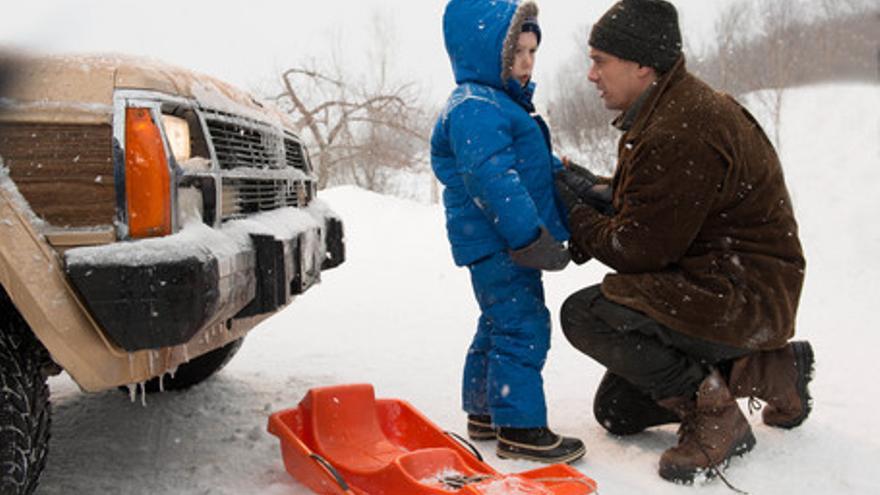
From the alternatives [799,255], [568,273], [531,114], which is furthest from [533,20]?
[568,273]

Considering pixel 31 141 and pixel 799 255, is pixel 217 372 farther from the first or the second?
pixel 799 255

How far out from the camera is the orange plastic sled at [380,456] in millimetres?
2393

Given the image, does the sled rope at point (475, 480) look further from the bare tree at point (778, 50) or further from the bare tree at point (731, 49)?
the bare tree at point (731, 49)

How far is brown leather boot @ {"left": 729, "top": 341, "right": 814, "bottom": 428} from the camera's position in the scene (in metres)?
3.09

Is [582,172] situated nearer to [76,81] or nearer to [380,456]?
[380,456]

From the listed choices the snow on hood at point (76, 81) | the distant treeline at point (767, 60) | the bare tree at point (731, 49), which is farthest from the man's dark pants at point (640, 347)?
the bare tree at point (731, 49)

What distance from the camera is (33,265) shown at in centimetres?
201

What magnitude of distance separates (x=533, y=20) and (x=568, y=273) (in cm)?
542

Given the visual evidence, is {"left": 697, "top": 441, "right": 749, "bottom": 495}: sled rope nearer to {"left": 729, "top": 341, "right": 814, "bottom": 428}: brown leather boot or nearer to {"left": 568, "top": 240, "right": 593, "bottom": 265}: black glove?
{"left": 729, "top": 341, "right": 814, "bottom": 428}: brown leather boot

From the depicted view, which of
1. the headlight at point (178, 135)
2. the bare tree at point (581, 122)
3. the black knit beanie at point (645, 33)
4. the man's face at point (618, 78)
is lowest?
the bare tree at point (581, 122)

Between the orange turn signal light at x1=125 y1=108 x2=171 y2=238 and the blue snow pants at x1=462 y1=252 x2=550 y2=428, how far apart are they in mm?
1357

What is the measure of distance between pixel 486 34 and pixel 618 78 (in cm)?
56

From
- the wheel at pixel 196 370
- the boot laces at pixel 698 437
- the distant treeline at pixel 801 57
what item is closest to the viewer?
the boot laces at pixel 698 437

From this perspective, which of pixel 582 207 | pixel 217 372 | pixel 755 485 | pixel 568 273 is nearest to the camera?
pixel 755 485
